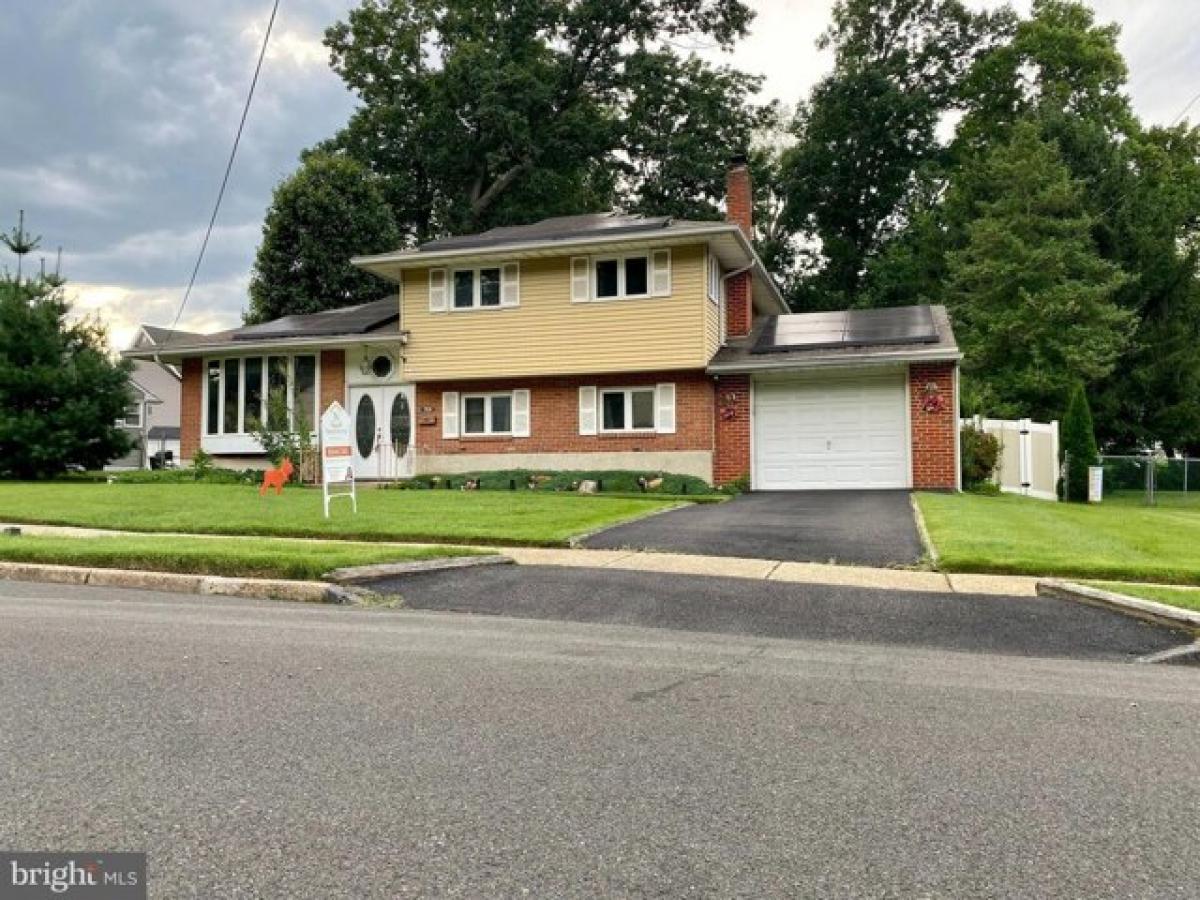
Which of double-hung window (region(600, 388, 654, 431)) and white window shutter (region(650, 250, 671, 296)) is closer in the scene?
white window shutter (region(650, 250, 671, 296))

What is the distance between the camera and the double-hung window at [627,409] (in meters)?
20.8

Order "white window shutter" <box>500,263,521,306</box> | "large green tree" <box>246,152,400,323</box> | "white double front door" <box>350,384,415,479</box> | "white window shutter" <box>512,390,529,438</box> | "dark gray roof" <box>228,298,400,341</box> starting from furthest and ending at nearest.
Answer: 1. "large green tree" <box>246,152,400,323</box>
2. "dark gray roof" <box>228,298,400,341</box>
3. "white double front door" <box>350,384,415,479</box>
4. "white window shutter" <box>512,390,529,438</box>
5. "white window shutter" <box>500,263,521,306</box>

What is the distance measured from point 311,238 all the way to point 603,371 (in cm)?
1696

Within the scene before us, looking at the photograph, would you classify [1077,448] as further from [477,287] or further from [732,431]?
[477,287]

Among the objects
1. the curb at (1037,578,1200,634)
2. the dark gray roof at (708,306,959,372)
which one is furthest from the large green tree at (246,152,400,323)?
the curb at (1037,578,1200,634)

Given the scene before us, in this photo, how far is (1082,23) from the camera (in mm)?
38344

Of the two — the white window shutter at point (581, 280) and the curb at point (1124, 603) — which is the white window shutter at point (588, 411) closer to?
the white window shutter at point (581, 280)

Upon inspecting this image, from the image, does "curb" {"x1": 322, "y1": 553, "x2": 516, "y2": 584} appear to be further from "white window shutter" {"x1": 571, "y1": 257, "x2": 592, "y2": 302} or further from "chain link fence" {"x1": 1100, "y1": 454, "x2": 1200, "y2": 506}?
"chain link fence" {"x1": 1100, "y1": 454, "x2": 1200, "y2": 506}

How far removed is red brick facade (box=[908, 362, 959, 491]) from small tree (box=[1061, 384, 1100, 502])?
6.15 metres

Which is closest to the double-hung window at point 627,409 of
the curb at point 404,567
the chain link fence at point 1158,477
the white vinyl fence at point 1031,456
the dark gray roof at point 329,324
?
the dark gray roof at point 329,324

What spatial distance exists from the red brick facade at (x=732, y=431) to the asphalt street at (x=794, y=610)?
35.8 feet

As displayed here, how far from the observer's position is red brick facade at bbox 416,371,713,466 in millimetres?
20203

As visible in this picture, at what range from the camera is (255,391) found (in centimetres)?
2316

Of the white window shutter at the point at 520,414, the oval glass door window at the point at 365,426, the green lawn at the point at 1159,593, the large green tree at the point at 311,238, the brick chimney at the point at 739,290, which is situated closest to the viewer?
the green lawn at the point at 1159,593
